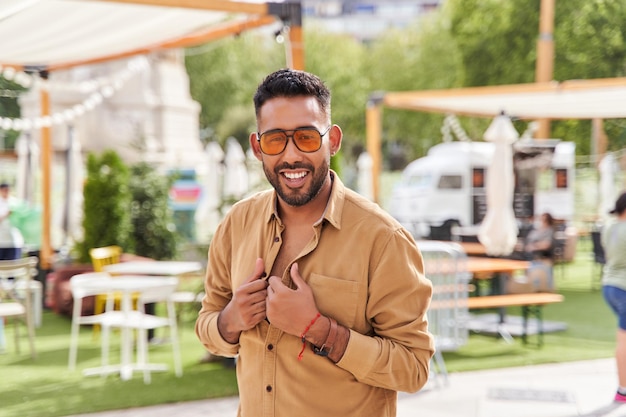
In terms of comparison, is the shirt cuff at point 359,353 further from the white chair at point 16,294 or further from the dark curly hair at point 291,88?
the white chair at point 16,294

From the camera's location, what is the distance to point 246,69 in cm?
4303

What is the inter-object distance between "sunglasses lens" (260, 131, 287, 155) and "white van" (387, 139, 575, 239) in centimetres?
1451

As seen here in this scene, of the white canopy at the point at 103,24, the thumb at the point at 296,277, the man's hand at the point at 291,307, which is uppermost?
the white canopy at the point at 103,24

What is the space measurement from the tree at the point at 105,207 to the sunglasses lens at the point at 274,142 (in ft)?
31.7

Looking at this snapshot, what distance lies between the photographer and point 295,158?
80.7 inches

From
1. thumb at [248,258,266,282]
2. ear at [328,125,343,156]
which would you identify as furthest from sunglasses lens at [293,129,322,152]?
thumb at [248,258,266,282]

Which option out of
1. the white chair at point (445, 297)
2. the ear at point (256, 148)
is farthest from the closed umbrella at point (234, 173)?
the ear at point (256, 148)

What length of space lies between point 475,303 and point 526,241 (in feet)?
→ 18.5

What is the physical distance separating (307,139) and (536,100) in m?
8.62

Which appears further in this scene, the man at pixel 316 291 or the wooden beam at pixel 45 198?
the wooden beam at pixel 45 198

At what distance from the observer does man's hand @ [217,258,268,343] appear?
200 centimetres

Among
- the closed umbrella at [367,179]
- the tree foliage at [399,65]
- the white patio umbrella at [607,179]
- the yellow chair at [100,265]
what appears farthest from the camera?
the tree foliage at [399,65]

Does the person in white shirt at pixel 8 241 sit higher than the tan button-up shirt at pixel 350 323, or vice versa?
the tan button-up shirt at pixel 350 323

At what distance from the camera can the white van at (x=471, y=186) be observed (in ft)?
56.7
